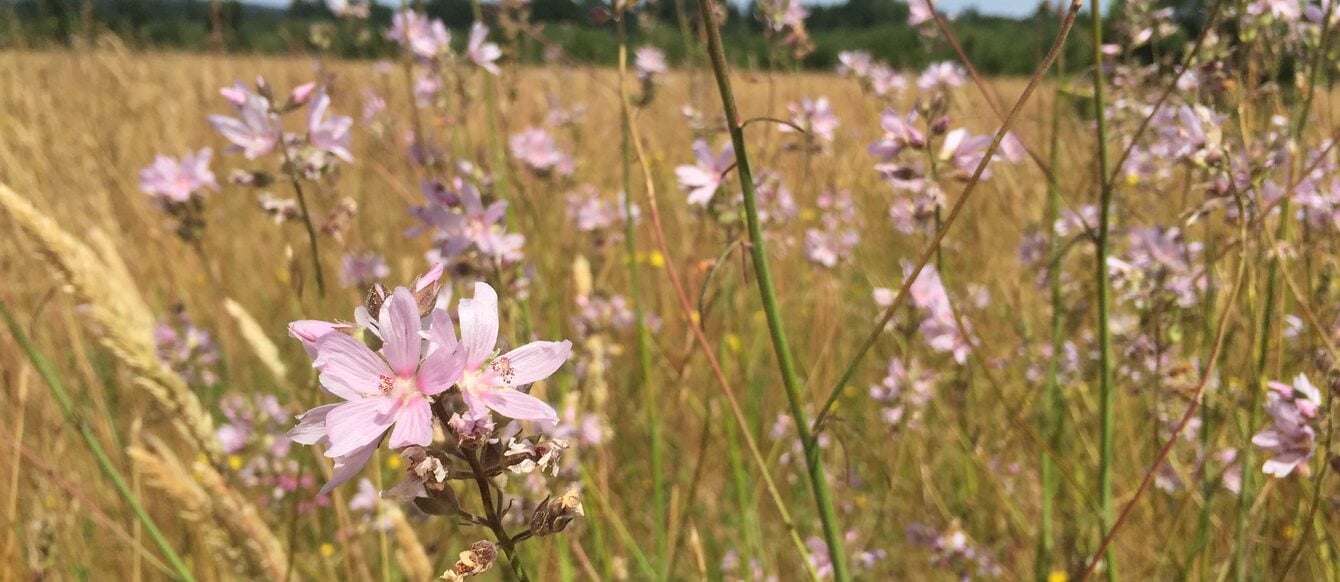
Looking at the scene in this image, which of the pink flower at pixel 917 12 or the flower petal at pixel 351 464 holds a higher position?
the pink flower at pixel 917 12

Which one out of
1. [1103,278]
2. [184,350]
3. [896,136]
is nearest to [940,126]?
[896,136]

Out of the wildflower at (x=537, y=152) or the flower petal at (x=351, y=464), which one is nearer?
the flower petal at (x=351, y=464)

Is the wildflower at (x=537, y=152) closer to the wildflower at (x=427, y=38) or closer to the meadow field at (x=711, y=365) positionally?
the meadow field at (x=711, y=365)

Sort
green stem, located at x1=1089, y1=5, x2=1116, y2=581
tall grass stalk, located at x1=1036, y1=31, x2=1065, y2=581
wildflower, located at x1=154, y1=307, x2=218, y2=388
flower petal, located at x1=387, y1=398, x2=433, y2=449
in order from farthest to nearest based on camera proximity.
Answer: wildflower, located at x1=154, y1=307, x2=218, y2=388
tall grass stalk, located at x1=1036, y1=31, x2=1065, y2=581
green stem, located at x1=1089, y1=5, x2=1116, y2=581
flower petal, located at x1=387, y1=398, x2=433, y2=449

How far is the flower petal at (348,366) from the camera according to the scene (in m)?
0.62

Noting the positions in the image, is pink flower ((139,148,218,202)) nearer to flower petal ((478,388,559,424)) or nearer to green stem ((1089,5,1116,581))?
flower petal ((478,388,559,424))

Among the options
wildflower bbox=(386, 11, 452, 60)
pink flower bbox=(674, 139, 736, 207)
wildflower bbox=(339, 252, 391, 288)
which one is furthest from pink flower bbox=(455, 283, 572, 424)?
wildflower bbox=(386, 11, 452, 60)

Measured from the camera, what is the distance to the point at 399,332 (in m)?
0.65

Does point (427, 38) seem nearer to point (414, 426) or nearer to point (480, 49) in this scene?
point (480, 49)

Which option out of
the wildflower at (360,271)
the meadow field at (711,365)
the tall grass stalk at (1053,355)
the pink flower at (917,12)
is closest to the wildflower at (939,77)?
the meadow field at (711,365)

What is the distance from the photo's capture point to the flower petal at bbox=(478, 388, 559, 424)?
643mm

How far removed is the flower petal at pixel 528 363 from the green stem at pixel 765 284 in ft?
0.82

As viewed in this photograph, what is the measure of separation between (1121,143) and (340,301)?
3021 mm

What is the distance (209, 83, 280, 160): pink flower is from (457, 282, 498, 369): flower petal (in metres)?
0.87
